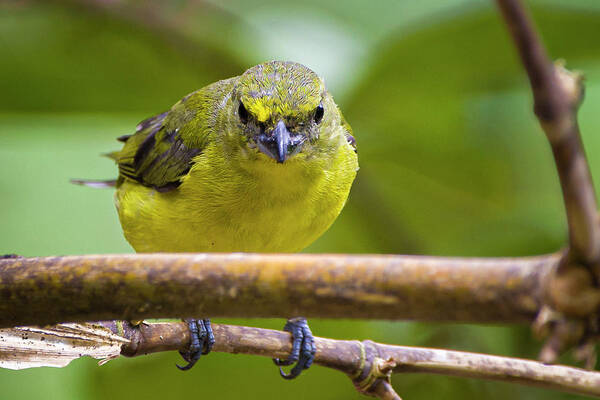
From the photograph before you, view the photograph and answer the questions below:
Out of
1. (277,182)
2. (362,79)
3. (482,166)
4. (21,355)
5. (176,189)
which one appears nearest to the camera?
(21,355)

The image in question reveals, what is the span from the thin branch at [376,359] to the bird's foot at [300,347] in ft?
0.25

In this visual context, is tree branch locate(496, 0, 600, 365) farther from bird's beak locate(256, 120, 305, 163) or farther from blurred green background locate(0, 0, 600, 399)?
blurred green background locate(0, 0, 600, 399)

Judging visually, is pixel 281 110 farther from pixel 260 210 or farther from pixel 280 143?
pixel 260 210

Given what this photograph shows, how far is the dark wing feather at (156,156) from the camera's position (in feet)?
10.3

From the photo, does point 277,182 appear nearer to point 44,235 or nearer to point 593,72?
point 44,235

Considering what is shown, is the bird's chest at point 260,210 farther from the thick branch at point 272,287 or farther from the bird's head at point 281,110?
the thick branch at point 272,287

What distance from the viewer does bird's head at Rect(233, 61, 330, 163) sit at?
8.55 ft

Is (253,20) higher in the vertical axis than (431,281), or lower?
higher

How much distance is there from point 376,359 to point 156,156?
172 centimetres

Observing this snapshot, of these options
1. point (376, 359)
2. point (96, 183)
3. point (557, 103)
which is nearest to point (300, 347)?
point (376, 359)

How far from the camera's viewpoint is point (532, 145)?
362 cm

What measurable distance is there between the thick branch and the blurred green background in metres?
1.86

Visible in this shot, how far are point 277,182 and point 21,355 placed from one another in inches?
44.8

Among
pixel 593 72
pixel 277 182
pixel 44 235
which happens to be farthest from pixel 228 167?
pixel 593 72
